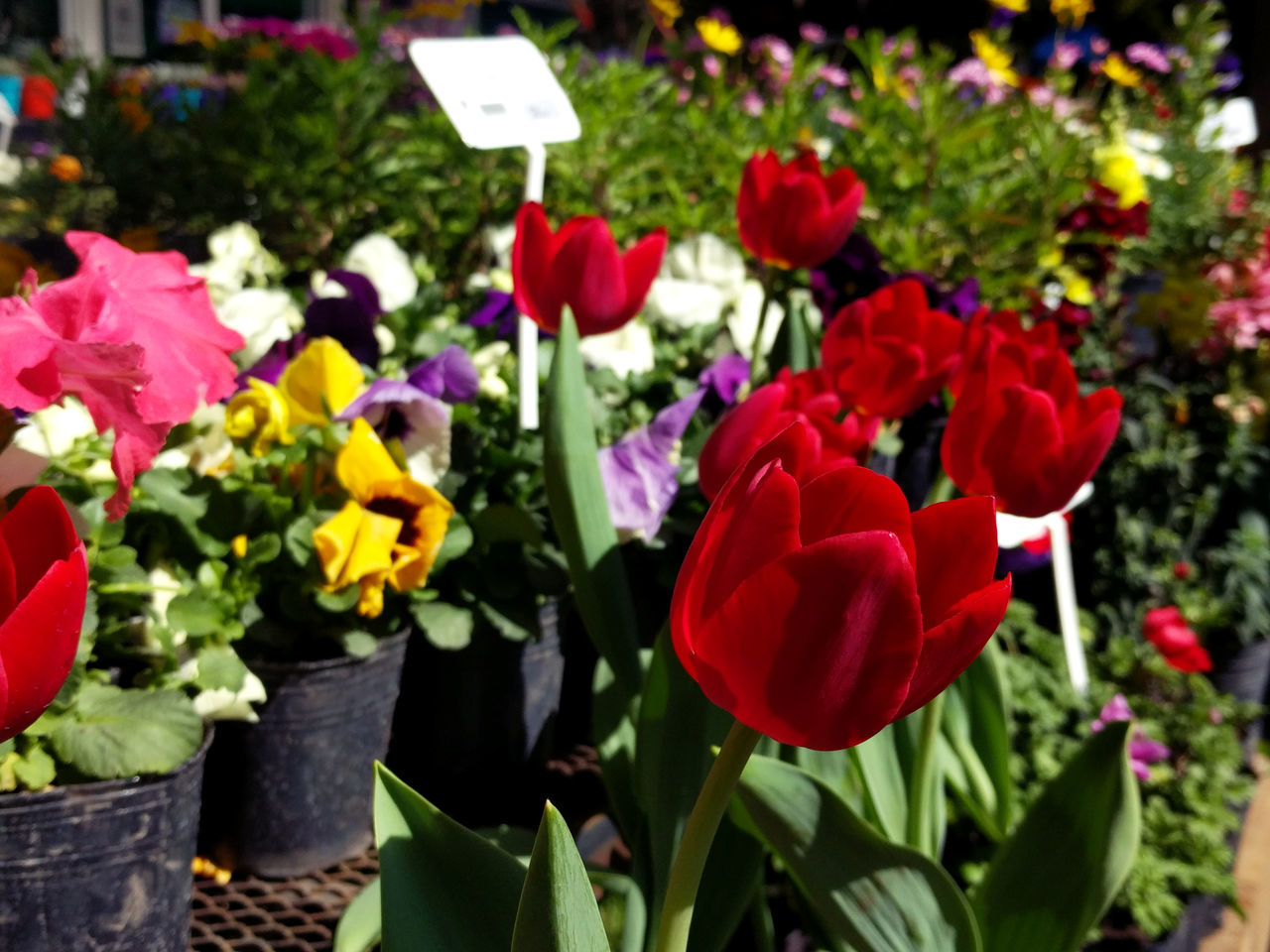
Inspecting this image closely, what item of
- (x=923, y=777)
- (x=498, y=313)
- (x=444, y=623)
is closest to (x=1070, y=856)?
(x=923, y=777)

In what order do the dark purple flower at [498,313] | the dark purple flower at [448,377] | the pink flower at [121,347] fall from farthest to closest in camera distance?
the dark purple flower at [498,313]
the dark purple flower at [448,377]
the pink flower at [121,347]

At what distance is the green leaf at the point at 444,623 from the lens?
93cm

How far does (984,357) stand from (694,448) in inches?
16.1

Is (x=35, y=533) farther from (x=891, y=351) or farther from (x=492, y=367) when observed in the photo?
(x=492, y=367)

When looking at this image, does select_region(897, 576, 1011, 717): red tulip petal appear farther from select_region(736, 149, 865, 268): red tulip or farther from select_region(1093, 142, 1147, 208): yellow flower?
select_region(1093, 142, 1147, 208): yellow flower

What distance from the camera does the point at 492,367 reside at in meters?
1.24

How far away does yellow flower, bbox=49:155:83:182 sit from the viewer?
2459 mm

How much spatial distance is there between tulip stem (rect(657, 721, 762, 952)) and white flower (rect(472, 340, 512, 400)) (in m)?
0.72

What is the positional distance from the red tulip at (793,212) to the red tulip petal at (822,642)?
26.7 inches

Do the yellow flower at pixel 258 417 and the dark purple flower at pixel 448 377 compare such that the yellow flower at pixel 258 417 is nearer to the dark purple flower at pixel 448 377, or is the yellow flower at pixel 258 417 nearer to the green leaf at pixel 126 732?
the dark purple flower at pixel 448 377

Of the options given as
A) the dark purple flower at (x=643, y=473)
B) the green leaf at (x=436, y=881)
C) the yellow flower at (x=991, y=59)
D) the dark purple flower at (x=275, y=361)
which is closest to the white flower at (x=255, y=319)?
the dark purple flower at (x=275, y=361)

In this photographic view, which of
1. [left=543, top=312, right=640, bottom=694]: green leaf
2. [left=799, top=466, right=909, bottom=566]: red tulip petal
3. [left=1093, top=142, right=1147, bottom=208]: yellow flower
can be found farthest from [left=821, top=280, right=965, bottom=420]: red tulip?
[left=1093, top=142, right=1147, bottom=208]: yellow flower

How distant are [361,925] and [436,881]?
0.26 meters

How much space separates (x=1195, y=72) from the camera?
3.29 metres
